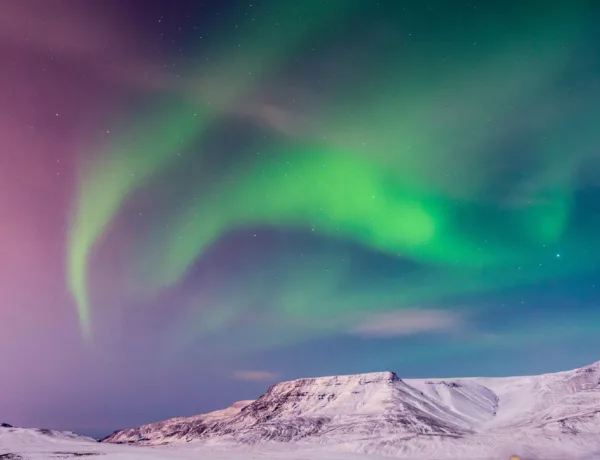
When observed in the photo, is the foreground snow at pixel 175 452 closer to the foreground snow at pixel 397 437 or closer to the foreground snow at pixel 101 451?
the foreground snow at pixel 101 451

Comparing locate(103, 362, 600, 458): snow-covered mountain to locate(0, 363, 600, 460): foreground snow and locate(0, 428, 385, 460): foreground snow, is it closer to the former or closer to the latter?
locate(0, 363, 600, 460): foreground snow

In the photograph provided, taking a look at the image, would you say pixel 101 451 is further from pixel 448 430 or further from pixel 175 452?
pixel 448 430

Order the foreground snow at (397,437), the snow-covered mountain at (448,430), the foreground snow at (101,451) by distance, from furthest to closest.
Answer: the snow-covered mountain at (448,430) → the foreground snow at (397,437) → the foreground snow at (101,451)

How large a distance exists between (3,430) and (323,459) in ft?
354

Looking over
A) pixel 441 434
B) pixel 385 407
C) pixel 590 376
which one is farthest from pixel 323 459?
pixel 590 376

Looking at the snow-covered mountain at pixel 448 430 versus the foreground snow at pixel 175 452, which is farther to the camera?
the snow-covered mountain at pixel 448 430

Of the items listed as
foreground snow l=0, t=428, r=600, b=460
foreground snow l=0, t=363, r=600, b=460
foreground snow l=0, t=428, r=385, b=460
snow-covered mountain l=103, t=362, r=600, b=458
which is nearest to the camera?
foreground snow l=0, t=428, r=385, b=460

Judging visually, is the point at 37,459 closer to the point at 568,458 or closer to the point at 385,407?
the point at 568,458

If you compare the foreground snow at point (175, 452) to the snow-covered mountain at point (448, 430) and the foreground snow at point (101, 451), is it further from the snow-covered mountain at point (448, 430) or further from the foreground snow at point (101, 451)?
the snow-covered mountain at point (448, 430)

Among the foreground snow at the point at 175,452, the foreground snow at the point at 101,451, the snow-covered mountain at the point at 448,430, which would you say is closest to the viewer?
the foreground snow at the point at 101,451

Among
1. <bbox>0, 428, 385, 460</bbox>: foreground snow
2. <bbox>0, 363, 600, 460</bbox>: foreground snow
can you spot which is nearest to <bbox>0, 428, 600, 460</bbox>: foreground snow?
<bbox>0, 428, 385, 460</bbox>: foreground snow

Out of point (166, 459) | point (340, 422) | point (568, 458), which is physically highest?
point (340, 422)

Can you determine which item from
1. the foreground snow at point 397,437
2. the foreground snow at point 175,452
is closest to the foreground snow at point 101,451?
the foreground snow at point 175,452

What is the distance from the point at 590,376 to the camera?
198 m
